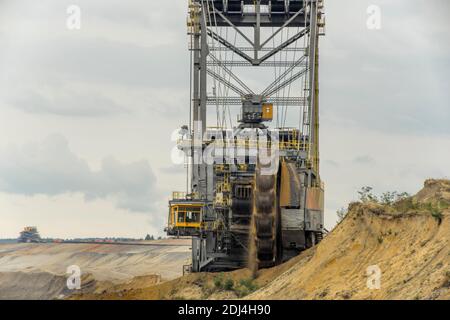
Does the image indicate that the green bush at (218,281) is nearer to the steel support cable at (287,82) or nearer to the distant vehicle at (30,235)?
the steel support cable at (287,82)

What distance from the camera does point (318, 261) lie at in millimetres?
44125

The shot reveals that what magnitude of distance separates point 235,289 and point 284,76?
802 inches

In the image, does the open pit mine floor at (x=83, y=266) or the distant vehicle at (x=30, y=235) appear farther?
the distant vehicle at (x=30, y=235)

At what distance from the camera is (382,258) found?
38.6 metres

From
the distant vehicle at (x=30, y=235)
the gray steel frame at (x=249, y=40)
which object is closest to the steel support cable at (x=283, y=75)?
the gray steel frame at (x=249, y=40)

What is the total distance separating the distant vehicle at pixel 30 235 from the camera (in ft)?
623

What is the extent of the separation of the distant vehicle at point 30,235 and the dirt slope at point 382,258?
464 feet

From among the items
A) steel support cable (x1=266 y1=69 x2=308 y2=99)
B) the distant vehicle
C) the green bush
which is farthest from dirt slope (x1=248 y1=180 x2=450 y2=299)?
the distant vehicle

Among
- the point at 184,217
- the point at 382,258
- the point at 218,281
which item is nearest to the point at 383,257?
the point at 382,258

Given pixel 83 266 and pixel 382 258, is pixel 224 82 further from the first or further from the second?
pixel 83 266

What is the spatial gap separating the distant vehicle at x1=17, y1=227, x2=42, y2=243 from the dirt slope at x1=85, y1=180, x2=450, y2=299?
464 feet

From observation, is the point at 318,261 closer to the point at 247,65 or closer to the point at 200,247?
the point at 200,247

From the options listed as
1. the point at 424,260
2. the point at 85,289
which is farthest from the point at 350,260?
the point at 85,289

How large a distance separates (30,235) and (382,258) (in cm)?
15776
